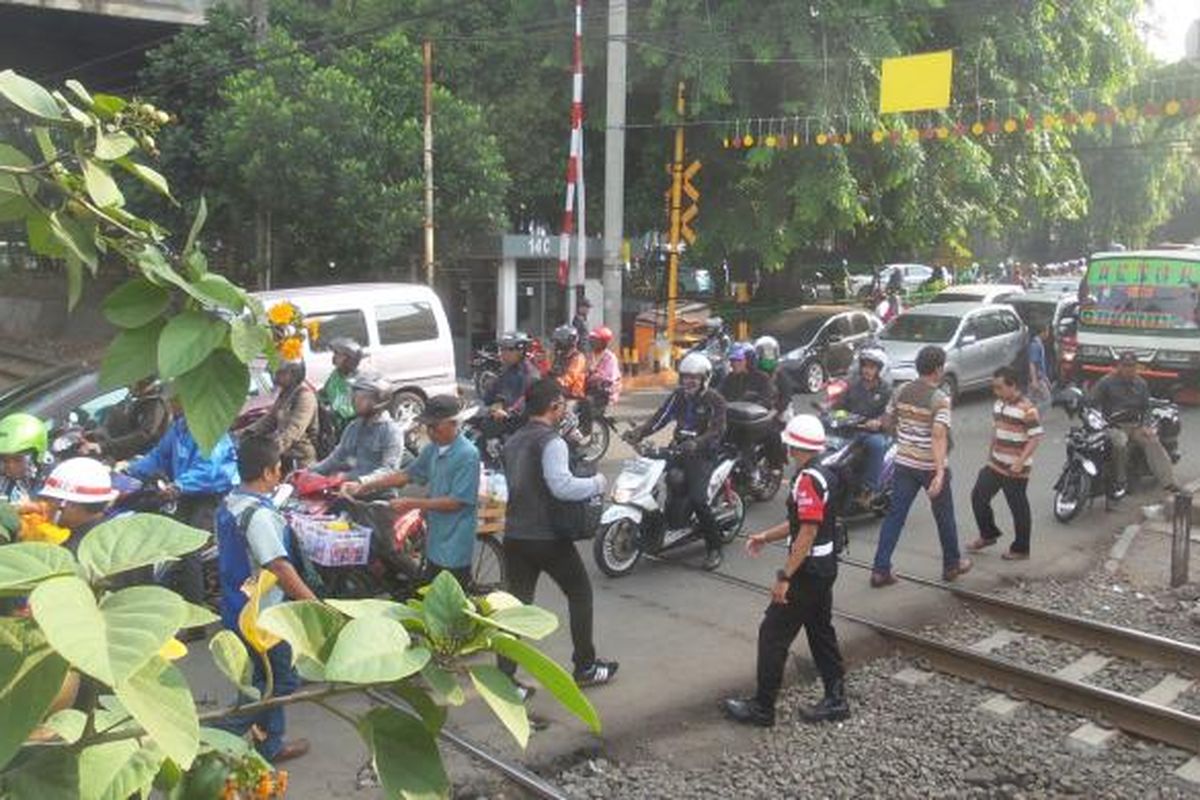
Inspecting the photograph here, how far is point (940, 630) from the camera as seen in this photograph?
7137mm

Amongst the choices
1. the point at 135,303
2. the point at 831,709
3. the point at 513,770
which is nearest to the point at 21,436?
the point at 513,770

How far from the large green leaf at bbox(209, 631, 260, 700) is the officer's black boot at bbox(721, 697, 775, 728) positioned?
451 cm

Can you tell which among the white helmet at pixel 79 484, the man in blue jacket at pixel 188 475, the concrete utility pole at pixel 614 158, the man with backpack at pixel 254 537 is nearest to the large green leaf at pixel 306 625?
the man with backpack at pixel 254 537

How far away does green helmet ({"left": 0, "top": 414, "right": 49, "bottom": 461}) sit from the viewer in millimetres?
6152

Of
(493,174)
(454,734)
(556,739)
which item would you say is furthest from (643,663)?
(493,174)

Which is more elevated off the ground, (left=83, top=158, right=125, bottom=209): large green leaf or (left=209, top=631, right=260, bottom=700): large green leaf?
(left=83, top=158, right=125, bottom=209): large green leaf

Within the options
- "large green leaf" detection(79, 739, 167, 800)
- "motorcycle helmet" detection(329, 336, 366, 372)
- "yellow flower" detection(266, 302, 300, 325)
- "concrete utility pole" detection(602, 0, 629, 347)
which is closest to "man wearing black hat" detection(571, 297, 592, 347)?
"concrete utility pole" detection(602, 0, 629, 347)

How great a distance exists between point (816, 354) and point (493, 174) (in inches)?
227

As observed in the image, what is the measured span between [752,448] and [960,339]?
803cm

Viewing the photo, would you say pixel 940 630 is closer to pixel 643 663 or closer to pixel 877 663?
pixel 877 663

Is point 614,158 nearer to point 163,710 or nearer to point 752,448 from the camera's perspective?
point 752,448

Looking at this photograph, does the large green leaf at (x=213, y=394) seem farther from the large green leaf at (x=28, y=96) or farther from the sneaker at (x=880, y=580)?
the sneaker at (x=880, y=580)

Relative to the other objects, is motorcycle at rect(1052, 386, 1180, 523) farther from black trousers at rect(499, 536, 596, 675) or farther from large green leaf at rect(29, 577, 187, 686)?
large green leaf at rect(29, 577, 187, 686)

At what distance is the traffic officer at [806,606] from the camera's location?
5523 millimetres
